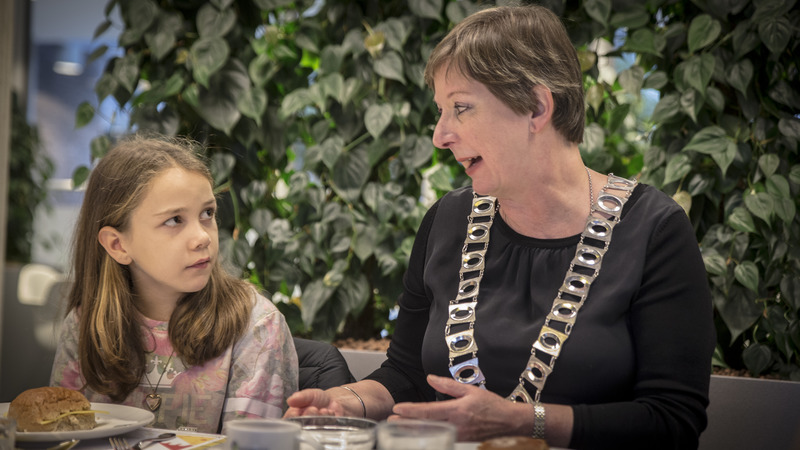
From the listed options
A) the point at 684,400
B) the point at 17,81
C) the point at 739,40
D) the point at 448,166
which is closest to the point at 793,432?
the point at 684,400

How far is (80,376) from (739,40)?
188 cm

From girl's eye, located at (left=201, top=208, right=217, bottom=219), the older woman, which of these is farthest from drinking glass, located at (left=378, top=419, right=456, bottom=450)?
girl's eye, located at (left=201, top=208, right=217, bottom=219)

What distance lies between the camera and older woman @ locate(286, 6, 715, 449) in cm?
125

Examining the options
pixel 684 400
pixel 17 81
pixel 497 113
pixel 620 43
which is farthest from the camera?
pixel 17 81

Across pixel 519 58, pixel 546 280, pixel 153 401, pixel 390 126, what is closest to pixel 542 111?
pixel 519 58

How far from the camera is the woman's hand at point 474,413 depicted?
109cm

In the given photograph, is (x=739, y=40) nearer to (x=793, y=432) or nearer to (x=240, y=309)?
(x=793, y=432)

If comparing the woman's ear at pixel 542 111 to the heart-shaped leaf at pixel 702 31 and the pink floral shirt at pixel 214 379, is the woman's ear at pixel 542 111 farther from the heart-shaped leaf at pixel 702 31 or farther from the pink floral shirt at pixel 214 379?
the heart-shaped leaf at pixel 702 31

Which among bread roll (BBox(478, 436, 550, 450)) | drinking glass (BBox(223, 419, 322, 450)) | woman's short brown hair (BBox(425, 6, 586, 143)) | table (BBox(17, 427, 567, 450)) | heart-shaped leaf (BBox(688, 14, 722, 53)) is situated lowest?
table (BBox(17, 427, 567, 450))

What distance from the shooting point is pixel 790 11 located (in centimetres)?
205

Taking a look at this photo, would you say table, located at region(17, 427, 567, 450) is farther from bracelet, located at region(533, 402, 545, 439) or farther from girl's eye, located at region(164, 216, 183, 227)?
girl's eye, located at region(164, 216, 183, 227)

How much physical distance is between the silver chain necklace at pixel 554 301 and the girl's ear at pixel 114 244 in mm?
741

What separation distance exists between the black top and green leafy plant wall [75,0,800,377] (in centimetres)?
81

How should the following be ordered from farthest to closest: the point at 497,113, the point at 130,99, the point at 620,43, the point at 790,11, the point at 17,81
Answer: the point at 17,81, the point at 130,99, the point at 620,43, the point at 790,11, the point at 497,113
